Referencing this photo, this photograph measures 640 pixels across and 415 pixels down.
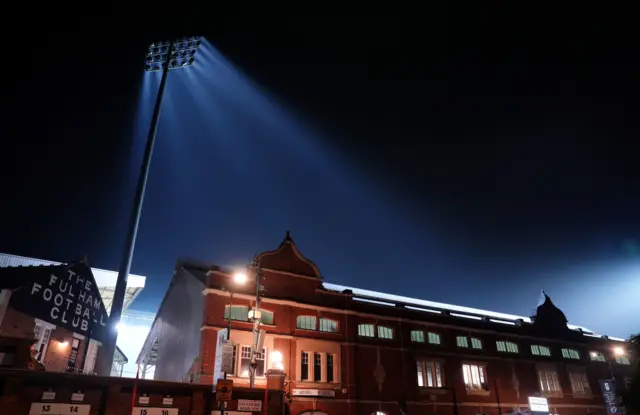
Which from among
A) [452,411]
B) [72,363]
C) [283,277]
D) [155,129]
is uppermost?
[155,129]

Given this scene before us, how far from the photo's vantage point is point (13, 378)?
16.4 m

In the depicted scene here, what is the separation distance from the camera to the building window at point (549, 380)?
41.9 metres

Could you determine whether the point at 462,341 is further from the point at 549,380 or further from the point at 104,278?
the point at 104,278

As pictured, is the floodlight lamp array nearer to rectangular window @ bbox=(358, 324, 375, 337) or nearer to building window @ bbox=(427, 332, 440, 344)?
rectangular window @ bbox=(358, 324, 375, 337)

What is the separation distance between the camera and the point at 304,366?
3102 centimetres

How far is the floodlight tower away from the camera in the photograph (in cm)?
3856

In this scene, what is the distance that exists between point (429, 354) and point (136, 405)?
1011 inches

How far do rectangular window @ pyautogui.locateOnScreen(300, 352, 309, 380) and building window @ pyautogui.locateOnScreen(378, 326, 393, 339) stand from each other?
7.14 meters

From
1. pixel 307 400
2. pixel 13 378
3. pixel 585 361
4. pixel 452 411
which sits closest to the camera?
pixel 13 378

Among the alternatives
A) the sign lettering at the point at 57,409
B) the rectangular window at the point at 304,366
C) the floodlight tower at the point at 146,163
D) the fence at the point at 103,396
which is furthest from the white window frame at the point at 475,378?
the floodlight tower at the point at 146,163

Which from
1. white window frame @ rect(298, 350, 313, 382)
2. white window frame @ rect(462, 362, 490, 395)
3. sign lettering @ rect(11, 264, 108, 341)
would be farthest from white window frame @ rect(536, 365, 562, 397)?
sign lettering @ rect(11, 264, 108, 341)

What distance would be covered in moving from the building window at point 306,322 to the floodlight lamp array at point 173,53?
36.2 metres

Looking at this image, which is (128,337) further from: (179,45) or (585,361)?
(585,361)

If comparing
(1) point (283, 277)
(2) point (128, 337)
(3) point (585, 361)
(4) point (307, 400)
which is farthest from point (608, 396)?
(2) point (128, 337)
